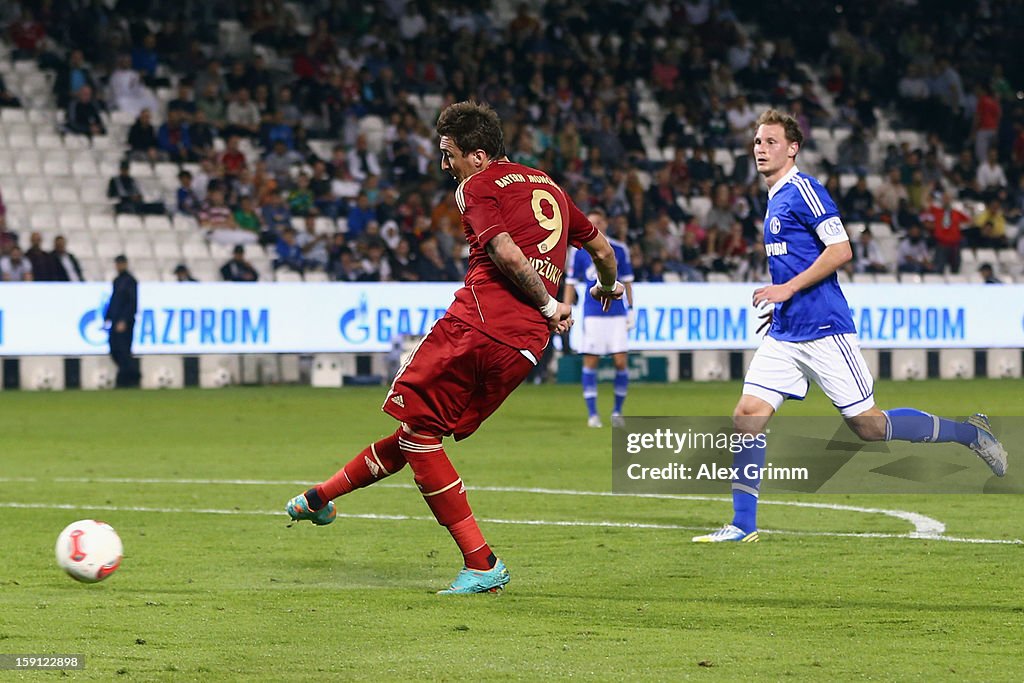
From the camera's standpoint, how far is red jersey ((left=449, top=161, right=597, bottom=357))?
6777mm

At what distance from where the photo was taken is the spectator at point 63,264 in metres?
23.3

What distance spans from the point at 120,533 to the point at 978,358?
21006 mm

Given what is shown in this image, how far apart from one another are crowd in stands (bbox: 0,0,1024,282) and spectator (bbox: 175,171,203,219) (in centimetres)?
6

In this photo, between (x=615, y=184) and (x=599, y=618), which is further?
(x=615, y=184)

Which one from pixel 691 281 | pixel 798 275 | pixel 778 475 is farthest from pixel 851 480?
pixel 691 281

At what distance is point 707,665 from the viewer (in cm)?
539

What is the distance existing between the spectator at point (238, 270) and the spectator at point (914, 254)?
11.6m

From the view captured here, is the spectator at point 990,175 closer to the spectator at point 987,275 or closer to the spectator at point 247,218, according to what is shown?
the spectator at point 987,275

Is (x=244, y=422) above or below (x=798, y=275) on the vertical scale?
below

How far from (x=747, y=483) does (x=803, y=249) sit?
1.22 metres

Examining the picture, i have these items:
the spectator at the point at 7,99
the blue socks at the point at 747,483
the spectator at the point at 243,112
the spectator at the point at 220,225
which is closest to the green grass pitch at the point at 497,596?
the blue socks at the point at 747,483

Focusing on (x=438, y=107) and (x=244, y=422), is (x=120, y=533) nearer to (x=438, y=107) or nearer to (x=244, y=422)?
(x=244, y=422)

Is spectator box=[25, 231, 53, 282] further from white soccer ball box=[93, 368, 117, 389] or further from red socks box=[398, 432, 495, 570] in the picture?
red socks box=[398, 432, 495, 570]

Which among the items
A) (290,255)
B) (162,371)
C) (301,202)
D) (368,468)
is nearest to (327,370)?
(290,255)
